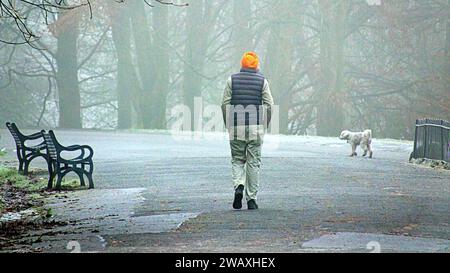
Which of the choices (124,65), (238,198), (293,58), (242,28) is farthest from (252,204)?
(242,28)

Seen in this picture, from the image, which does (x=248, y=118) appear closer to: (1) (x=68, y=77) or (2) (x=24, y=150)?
(2) (x=24, y=150)

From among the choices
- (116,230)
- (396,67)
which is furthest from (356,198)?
(396,67)

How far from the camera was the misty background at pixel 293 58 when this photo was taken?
143 ft

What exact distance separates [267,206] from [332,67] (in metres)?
31.1

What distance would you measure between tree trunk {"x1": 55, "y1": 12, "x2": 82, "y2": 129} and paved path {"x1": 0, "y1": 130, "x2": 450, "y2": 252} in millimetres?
19326

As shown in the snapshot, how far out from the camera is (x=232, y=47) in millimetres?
52844

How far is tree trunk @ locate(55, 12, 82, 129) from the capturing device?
45.2 m

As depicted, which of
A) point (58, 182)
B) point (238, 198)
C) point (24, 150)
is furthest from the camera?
point (24, 150)

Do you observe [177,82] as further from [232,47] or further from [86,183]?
[86,183]

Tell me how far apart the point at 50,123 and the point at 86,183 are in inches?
1731

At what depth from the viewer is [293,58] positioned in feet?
163

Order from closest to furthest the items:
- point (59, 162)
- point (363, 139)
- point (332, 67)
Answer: point (59, 162) < point (363, 139) < point (332, 67)

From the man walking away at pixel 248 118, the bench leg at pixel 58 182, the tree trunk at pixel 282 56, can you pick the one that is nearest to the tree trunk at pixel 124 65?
the tree trunk at pixel 282 56

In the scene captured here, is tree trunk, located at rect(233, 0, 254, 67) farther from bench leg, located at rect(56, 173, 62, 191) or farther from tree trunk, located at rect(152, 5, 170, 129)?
bench leg, located at rect(56, 173, 62, 191)
